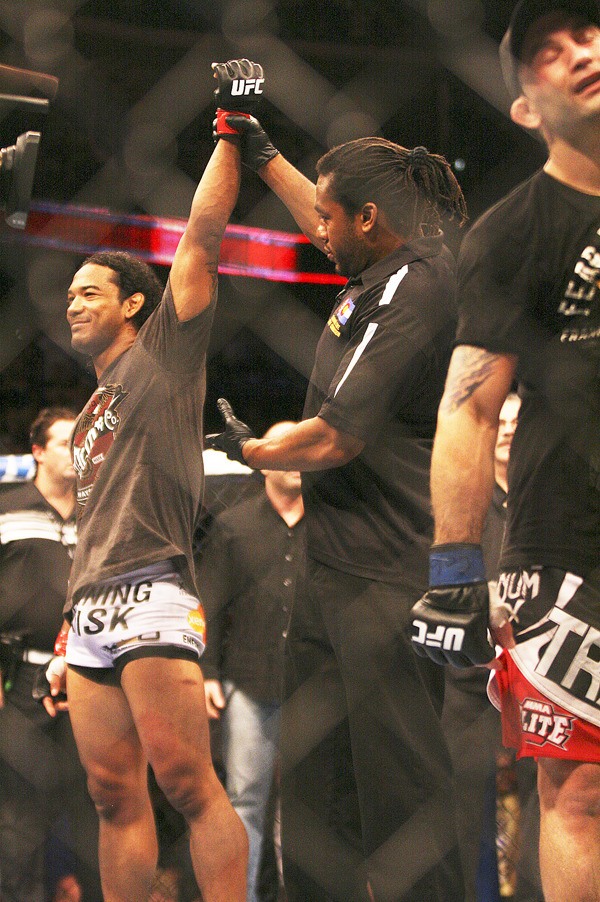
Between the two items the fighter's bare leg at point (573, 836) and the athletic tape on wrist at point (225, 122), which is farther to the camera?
the athletic tape on wrist at point (225, 122)

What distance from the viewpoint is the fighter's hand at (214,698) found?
2588 mm

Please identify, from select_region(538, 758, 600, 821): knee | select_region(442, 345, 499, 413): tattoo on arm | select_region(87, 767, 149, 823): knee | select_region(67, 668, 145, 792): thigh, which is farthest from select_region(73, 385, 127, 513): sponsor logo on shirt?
select_region(538, 758, 600, 821): knee

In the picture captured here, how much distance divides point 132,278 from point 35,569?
3.02ft

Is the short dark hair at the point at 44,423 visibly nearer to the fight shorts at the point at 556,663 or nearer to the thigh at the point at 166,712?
the thigh at the point at 166,712

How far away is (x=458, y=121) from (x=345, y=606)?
5.83 ft

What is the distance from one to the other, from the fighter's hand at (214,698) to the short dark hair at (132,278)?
3.13ft

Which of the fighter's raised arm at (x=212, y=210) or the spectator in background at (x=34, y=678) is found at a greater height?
the fighter's raised arm at (x=212, y=210)

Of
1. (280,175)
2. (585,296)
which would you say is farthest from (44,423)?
(585,296)

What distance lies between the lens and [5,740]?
2824mm

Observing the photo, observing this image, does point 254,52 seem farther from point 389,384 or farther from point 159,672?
point 159,672

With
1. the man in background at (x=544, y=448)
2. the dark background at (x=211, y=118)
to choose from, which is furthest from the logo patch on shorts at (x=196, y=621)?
the dark background at (x=211, y=118)

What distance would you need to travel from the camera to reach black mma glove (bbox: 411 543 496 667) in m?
1.35

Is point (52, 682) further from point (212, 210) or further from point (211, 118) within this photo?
point (211, 118)

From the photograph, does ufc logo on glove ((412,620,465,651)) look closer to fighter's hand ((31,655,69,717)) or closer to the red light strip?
fighter's hand ((31,655,69,717))
